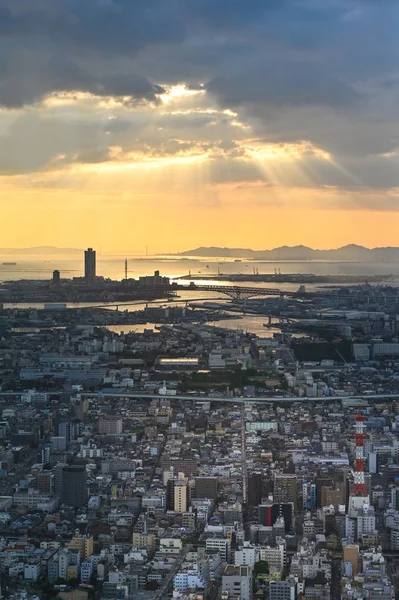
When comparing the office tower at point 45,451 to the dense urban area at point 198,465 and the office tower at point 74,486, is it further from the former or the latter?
the office tower at point 74,486

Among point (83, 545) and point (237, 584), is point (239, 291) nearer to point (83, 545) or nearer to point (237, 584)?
point (83, 545)

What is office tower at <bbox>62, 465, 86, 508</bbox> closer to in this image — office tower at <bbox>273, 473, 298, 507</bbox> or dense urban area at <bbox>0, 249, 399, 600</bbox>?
dense urban area at <bbox>0, 249, 399, 600</bbox>

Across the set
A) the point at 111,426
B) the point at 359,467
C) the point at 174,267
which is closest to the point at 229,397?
the point at 111,426

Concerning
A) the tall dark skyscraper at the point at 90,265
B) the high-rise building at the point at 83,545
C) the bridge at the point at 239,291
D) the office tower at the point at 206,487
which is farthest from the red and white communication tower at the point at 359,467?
the bridge at the point at 239,291

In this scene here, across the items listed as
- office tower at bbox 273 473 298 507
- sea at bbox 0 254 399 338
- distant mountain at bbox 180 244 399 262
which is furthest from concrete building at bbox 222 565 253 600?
distant mountain at bbox 180 244 399 262

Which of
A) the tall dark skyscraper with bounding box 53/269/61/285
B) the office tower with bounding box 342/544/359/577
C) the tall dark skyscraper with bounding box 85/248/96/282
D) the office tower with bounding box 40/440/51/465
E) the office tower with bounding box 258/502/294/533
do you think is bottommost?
the office tower with bounding box 342/544/359/577
